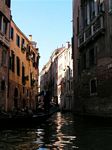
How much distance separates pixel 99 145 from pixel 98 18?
13.4 m

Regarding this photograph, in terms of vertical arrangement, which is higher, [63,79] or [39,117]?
[63,79]

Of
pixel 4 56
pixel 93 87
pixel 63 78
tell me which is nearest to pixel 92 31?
pixel 93 87

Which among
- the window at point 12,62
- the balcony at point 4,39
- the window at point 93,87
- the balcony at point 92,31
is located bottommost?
the window at point 93,87

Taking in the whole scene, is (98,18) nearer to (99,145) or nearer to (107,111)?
(107,111)

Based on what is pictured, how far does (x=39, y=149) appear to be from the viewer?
10.5 metres

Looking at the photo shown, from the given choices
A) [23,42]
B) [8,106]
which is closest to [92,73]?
[8,106]

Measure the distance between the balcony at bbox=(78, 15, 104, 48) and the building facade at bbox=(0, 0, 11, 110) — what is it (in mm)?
5200

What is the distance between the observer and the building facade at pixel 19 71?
2739cm

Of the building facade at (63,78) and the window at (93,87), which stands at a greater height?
the building facade at (63,78)

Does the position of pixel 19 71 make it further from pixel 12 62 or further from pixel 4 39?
pixel 4 39

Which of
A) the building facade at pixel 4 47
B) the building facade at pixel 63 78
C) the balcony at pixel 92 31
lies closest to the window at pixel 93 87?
the balcony at pixel 92 31

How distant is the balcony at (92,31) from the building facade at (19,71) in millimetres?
4834

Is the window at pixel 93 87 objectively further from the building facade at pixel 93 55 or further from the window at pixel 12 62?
the window at pixel 12 62

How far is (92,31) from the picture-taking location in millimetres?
24750
